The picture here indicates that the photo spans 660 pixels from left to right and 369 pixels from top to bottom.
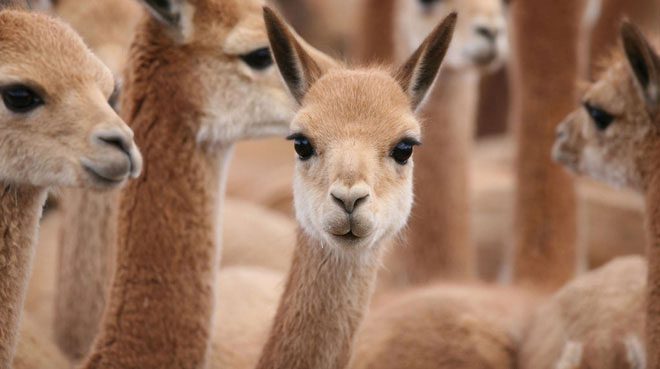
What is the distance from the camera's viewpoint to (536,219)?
665 cm

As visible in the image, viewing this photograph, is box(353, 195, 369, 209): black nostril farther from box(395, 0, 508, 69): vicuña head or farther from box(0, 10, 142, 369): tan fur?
box(395, 0, 508, 69): vicuña head

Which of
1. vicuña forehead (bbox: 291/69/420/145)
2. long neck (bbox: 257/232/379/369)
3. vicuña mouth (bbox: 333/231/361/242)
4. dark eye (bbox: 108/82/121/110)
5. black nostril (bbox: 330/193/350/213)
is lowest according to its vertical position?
long neck (bbox: 257/232/379/369)

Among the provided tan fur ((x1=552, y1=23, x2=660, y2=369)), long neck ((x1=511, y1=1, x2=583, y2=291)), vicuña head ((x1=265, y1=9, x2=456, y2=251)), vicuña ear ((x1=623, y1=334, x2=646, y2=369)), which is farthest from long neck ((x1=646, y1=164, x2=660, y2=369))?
long neck ((x1=511, y1=1, x2=583, y2=291))

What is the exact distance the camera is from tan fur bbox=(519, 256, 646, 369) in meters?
4.98

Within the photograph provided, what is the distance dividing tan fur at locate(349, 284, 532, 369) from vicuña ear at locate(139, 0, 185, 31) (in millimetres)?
1422

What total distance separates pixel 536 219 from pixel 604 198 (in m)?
1.45

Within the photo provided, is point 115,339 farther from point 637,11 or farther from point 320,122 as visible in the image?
point 637,11

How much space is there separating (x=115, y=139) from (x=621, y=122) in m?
1.93

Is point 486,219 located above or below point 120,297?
above

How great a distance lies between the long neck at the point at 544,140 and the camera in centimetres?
661

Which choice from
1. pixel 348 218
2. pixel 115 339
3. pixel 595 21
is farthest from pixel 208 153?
pixel 595 21

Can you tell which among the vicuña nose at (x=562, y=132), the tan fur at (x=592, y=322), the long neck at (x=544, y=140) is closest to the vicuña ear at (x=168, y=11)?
the vicuña nose at (x=562, y=132)

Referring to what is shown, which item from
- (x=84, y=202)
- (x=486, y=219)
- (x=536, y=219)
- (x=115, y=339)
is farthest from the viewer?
(x=486, y=219)

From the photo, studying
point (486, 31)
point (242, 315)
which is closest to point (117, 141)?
point (242, 315)
